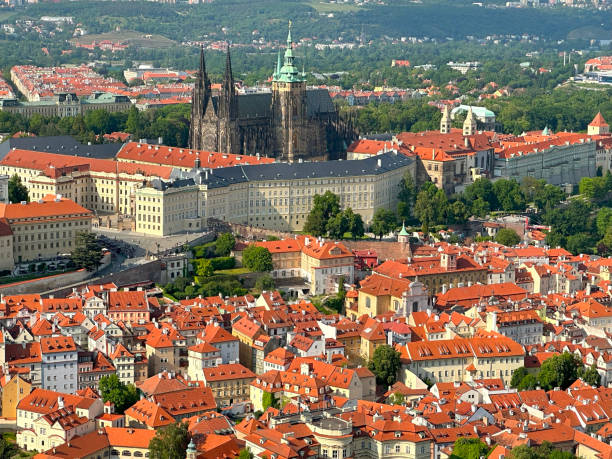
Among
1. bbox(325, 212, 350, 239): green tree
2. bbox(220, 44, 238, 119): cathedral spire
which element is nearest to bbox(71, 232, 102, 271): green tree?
bbox(325, 212, 350, 239): green tree

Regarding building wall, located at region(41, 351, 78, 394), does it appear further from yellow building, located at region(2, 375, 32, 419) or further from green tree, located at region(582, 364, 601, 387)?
green tree, located at region(582, 364, 601, 387)

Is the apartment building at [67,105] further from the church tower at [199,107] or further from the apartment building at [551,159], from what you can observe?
the apartment building at [551,159]

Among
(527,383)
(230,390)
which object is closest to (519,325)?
(527,383)

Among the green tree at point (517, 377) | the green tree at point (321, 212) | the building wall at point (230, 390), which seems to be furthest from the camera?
the green tree at point (321, 212)

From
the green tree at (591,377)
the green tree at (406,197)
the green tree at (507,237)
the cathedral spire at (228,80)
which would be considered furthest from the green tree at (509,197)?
the green tree at (591,377)

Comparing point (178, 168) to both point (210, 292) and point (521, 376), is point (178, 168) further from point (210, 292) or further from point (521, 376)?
point (521, 376)

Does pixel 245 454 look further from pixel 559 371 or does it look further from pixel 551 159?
pixel 551 159
